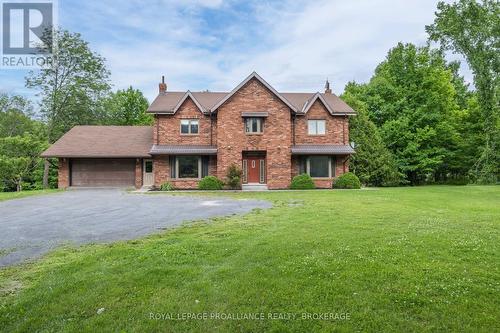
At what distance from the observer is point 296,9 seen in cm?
1788

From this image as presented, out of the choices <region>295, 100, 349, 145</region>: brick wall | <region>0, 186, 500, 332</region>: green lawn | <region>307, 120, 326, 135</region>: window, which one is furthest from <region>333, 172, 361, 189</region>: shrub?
<region>0, 186, 500, 332</region>: green lawn

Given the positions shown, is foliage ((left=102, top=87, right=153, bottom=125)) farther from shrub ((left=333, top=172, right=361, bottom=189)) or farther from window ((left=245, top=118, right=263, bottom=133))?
shrub ((left=333, top=172, right=361, bottom=189))

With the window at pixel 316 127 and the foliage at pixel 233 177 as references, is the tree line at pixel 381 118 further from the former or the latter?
the foliage at pixel 233 177

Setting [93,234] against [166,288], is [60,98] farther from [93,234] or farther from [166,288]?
[166,288]

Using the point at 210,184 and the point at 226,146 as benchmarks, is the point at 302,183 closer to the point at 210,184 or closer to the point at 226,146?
the point at 226,146

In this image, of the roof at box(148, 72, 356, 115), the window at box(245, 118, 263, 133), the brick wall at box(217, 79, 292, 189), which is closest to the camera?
the brick wall at box(217, 79, 292, 189)

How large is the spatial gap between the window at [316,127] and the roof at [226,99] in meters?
1.10

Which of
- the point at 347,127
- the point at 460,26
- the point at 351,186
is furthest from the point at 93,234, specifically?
the point at 460,26

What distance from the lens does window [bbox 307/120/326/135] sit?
25.9 m

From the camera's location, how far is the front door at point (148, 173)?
2606cm

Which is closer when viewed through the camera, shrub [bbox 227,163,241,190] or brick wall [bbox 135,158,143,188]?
shrub [bbox 227,163,241,190]

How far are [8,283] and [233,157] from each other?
1951 cm

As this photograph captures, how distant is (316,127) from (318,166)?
315cm

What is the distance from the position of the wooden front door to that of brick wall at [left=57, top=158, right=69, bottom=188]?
14025mm
